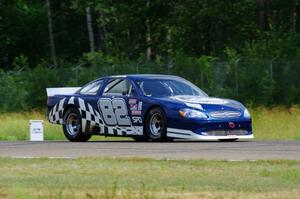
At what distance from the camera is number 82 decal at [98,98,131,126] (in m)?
21.3

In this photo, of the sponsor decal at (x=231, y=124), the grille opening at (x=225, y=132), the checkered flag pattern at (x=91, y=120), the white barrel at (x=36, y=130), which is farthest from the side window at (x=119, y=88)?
the white barrel at (x=36, y=130)

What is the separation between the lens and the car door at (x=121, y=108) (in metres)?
21.1

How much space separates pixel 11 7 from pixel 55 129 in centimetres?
3610

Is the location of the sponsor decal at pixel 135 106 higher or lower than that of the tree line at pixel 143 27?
lower

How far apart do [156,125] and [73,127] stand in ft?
8.23

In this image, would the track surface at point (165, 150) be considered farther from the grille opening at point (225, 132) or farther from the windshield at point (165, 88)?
the windshield at point (165, 88)

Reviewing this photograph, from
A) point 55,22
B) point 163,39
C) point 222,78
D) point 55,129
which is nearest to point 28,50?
point 55,22

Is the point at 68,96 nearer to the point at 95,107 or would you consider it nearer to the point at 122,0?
the point at 95,107

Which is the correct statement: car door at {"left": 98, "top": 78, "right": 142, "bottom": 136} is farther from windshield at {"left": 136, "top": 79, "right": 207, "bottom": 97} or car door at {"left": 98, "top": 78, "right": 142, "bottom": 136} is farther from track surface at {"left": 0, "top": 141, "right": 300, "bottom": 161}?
track surface at {"left": 0, "top": 141, "right": 300, "bottom": 161}

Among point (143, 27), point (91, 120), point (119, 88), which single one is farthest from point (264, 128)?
point (143, 27)

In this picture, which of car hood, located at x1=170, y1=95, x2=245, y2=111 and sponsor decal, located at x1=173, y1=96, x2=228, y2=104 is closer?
car hood, located at x1=170, y1=95, x2=245, y2=111

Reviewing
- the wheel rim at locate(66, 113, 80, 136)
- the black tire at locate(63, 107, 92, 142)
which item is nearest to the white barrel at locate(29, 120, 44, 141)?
the black tire at locate(63, 107, 92, 142)

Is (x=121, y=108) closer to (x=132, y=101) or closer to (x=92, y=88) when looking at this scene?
(x=132, y=101)

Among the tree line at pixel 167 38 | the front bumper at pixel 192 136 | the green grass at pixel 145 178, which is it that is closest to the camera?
the green grass at pixel 145 178
